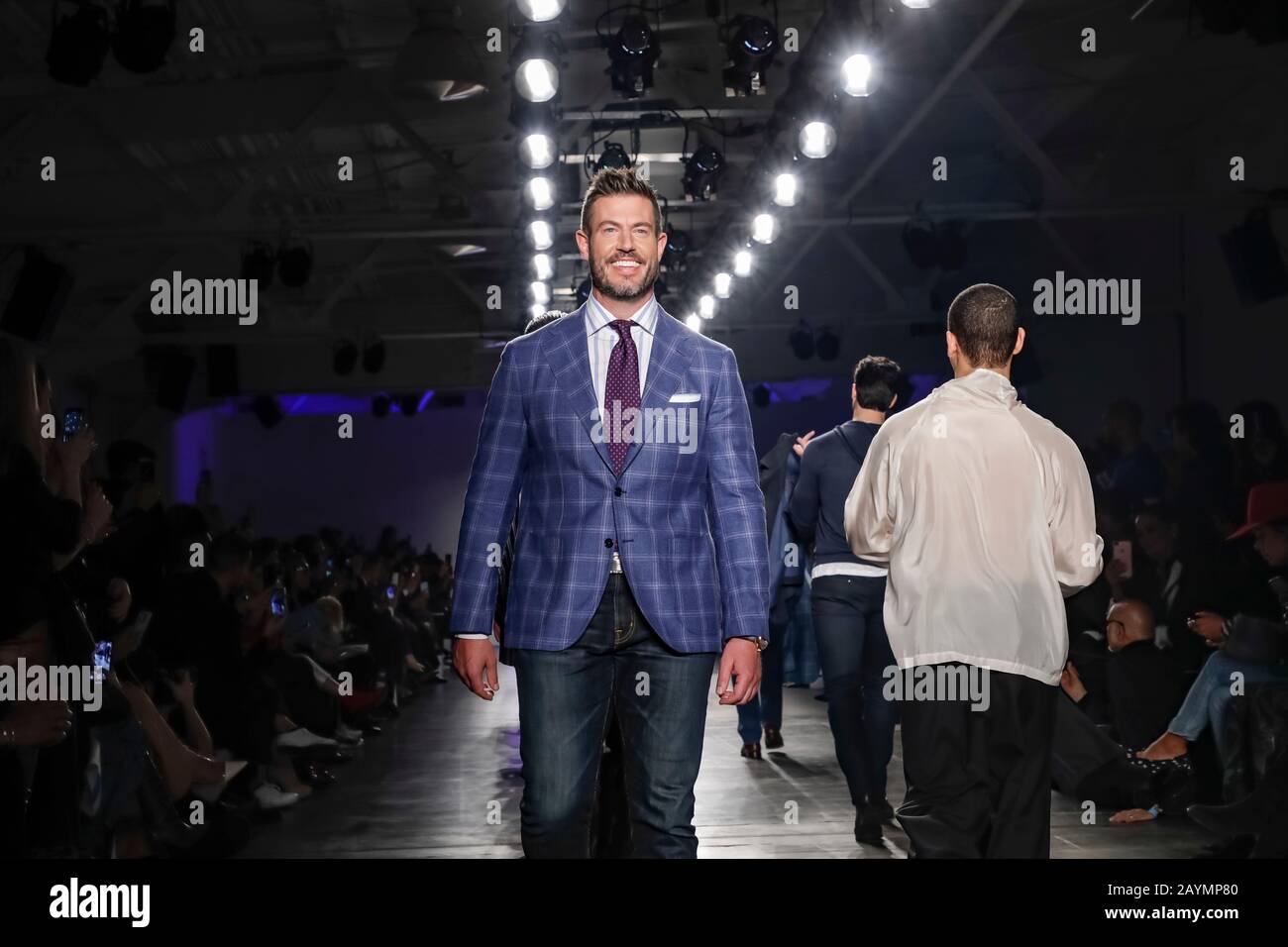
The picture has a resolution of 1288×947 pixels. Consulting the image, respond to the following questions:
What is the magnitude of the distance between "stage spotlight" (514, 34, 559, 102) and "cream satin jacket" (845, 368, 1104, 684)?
4154mm

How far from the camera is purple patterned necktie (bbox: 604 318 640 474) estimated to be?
2.64 m

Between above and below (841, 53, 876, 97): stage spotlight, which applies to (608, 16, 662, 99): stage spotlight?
above

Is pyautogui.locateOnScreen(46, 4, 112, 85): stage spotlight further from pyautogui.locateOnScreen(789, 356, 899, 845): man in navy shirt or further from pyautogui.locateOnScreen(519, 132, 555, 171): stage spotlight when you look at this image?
pyautogui.locateOnScreen(789, 356, 899, 845): man in navy shirt

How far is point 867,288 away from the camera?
13.7 metres

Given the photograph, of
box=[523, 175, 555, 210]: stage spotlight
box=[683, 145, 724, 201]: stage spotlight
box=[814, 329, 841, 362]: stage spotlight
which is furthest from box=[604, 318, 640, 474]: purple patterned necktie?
box=[814, 329, 841, 362]: stage spotlight

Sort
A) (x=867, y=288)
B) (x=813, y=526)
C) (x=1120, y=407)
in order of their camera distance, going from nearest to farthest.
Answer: (x=813, y=526)
(x=1120, y=407)
(x=867, y=288)

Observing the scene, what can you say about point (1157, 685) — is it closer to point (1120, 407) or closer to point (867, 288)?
point (1120, 407)

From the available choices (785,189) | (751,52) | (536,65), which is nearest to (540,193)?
(785,189)

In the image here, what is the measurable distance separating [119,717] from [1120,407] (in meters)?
5.22

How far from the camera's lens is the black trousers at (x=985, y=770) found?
299cm

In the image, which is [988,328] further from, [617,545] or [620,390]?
[617,545]

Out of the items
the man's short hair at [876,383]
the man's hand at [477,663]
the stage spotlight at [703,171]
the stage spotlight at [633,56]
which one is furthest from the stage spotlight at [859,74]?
the man's hand at [477,663]

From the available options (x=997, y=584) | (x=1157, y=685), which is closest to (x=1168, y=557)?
(x=1157, y=685)
